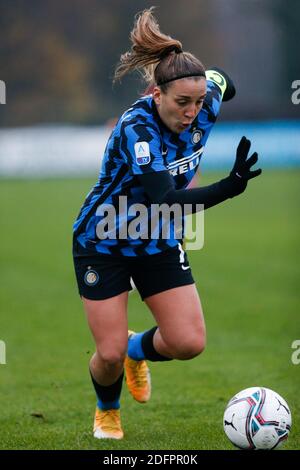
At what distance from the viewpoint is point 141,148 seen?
4.22 metres

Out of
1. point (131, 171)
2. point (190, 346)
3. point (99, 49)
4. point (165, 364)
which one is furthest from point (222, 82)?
point (99, 49)

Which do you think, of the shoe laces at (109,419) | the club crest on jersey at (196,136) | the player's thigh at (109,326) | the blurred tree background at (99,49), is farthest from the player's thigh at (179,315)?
the blurred tree background at (99,49)

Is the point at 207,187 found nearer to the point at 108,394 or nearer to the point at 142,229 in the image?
the point at 142,229

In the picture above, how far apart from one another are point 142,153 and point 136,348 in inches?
52.1

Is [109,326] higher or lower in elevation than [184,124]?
lower

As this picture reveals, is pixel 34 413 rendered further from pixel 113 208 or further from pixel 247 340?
pixel 247 340

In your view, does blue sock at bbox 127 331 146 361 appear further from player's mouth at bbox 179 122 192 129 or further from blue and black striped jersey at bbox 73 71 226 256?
player's mouth at bbox 179 122 192 129

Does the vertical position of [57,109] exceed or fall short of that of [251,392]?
it exceeds it

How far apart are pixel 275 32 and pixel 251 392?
22.1 m

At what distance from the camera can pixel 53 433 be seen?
15.6ft

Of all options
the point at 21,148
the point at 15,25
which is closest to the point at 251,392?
the point at 21,148

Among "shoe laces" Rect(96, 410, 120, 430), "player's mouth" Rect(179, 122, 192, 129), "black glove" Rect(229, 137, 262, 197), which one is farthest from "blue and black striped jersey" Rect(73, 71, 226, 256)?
"shoe laces" Rect(96, 410, 120, 430)

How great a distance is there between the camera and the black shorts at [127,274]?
452cm
